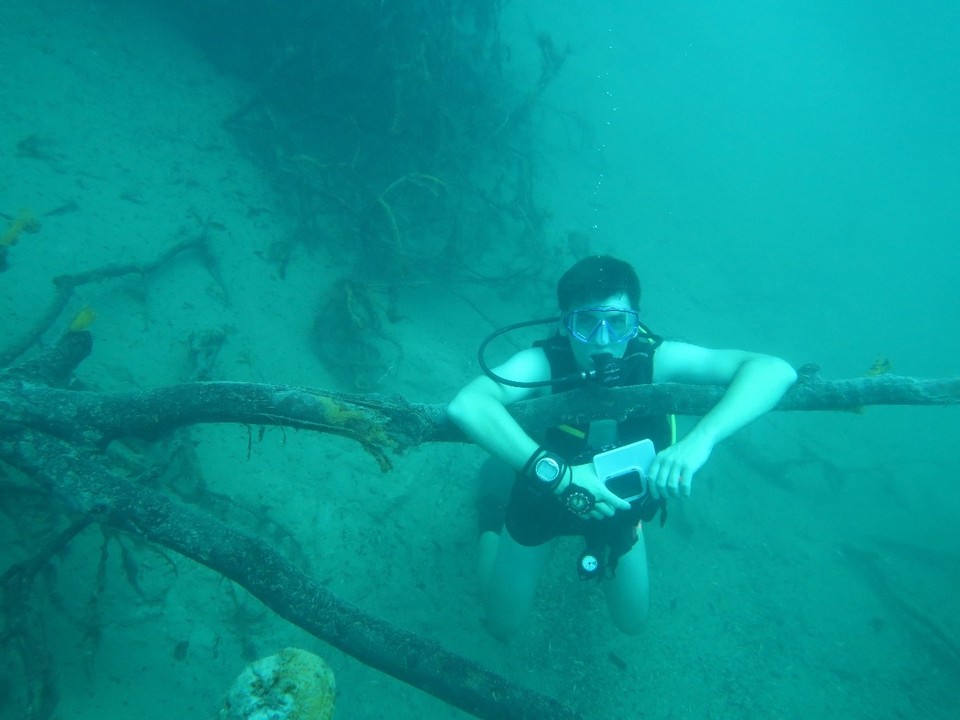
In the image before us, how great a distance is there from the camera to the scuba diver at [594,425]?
7.38 ft

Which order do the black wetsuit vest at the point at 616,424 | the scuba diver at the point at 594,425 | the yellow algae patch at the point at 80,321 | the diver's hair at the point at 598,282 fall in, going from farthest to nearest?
the yellow algae patch at the point at 80,321 → the black wetsuit vest at the point at 616,424 → the diver's hair at the point at 598,282 → the scuba diver at the point at 594,425

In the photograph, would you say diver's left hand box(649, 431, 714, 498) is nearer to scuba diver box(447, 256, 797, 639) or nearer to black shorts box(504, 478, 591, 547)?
scuba diver box(447, 256, 797, 639)

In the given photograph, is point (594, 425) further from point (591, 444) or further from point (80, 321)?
point (80, 321)

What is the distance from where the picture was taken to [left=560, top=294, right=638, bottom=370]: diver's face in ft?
8.89

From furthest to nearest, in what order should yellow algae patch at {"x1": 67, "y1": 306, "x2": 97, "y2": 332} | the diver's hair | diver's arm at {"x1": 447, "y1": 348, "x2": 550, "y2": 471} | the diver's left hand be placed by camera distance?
yellow algae patch at {"x1": 67, "y1": 306, "x2": 97, "y2": 332} → the diver's hair → diver's arm at {"x1": 447, "y1": 348, "x2": 550, "y2": 471} → the diver's left hand

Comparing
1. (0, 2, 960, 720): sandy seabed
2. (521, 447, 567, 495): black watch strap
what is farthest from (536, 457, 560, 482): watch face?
(0, 2, 960, 720): sandy seabed

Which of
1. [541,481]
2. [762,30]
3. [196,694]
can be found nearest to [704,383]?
[541,481]

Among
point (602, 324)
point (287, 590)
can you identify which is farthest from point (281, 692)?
point (602, 324)

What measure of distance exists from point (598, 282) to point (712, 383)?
0.99m

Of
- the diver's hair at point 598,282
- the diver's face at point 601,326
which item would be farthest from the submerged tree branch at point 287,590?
the diver's hair at point 598,282

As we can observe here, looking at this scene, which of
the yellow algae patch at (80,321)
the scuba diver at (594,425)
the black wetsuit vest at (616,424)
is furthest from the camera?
the yellow algae patch at (80,321)

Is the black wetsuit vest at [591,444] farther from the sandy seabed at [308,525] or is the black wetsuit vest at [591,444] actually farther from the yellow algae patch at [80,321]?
the yellow algae patch at [80,321]

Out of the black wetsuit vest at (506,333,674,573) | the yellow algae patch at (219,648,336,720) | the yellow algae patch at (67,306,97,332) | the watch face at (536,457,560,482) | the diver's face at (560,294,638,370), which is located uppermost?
the diver's face at (560,294,638,370)

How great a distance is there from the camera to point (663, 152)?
60.2 feet
